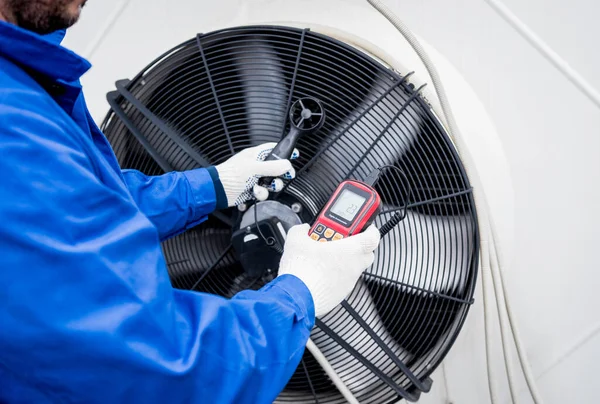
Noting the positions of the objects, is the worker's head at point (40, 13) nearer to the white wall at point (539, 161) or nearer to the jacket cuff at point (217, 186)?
the jacket cuff at point (217, 186)

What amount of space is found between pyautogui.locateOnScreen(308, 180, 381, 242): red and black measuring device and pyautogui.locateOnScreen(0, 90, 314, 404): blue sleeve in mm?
326

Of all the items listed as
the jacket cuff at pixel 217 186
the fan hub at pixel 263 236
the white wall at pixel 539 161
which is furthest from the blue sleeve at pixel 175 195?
the white wall at pixel 539 161

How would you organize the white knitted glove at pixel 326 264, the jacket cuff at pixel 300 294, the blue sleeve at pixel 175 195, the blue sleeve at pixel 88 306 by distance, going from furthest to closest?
the blue sleeve at pixel 175 195 → the white knitted glove at pixel 326 264 → the jacket cuff at pixel 300 294 → the blue sleeve at pixel 88 306

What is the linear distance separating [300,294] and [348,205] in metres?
0.23

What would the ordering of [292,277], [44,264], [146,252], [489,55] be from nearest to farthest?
[44,264], [146,252], [292,277], [489,55]

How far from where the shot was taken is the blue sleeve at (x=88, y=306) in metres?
0.67

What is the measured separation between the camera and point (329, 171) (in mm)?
1280

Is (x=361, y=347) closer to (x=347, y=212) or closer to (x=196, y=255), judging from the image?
(x=347, y=212)

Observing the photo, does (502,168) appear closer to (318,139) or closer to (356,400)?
(318,139)

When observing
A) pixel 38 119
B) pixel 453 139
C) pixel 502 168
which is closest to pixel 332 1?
pixel 453 139

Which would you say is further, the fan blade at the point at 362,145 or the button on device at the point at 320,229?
the fan blade at the point at 362,145

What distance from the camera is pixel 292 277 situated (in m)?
1.03

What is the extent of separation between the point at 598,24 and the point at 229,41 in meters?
0.87

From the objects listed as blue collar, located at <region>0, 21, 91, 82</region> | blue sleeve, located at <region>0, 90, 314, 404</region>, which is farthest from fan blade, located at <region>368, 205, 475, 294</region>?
blue collar, located at <region>0, 21, 91, 82</region>
